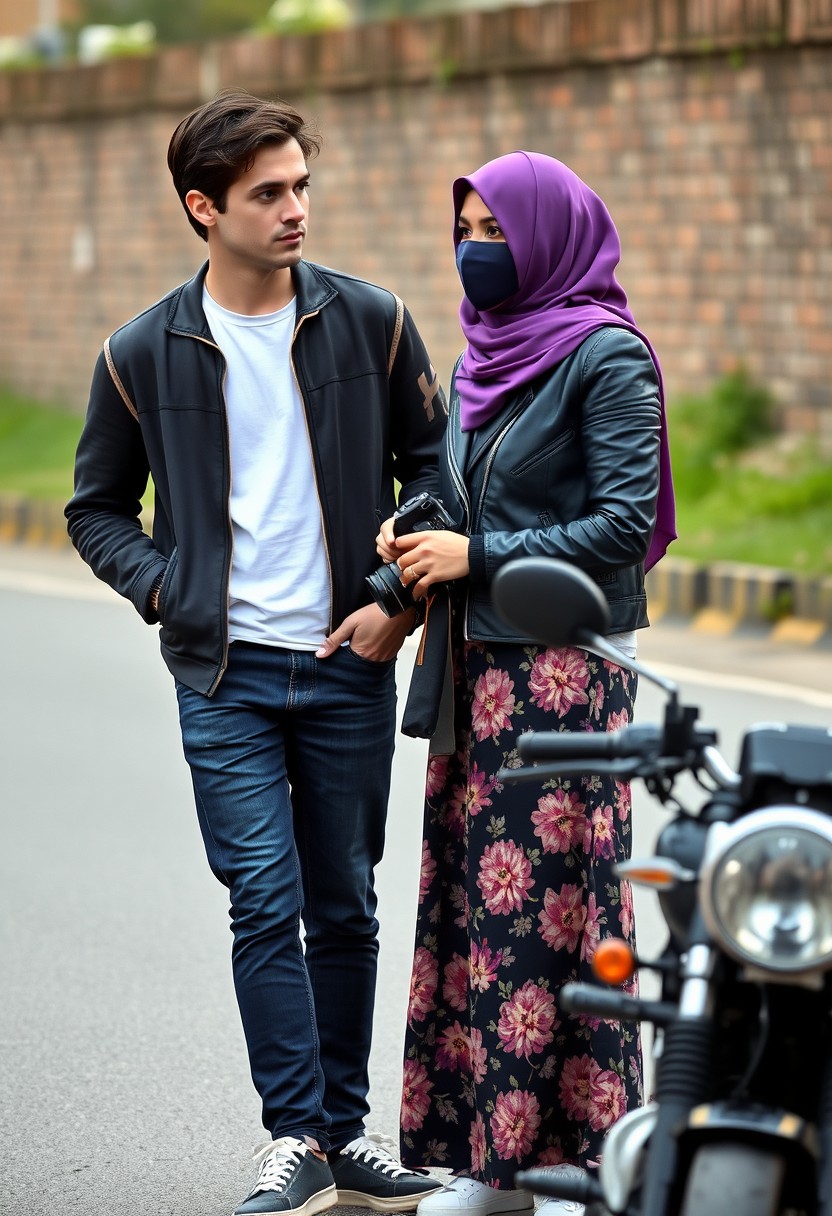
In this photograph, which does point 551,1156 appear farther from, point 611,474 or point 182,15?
point 182,15

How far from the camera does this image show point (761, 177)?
1234 centimetres

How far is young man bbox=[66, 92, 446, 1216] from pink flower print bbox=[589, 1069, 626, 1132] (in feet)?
1.51

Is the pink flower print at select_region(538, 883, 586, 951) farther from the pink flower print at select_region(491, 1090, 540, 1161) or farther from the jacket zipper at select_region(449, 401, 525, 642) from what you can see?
the jacket zipper at select_region(449, 401, 525, 642)

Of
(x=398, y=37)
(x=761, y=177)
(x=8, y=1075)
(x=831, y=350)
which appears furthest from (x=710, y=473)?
(x=8, y=1075)

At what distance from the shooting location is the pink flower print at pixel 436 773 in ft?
11.8

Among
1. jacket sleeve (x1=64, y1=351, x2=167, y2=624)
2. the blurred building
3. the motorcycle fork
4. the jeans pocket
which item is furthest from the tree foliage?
the motorcycle fork

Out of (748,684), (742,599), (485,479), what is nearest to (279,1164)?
(485,479)

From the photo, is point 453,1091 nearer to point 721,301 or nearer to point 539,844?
point 539,844

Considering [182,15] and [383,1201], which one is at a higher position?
[182,15]

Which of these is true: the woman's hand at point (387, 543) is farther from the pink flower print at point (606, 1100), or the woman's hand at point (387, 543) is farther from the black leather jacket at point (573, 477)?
the pink flower print at point (606, 1100)

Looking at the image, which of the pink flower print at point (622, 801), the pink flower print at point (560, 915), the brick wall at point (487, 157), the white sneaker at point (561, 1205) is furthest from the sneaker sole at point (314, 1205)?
the brick wall at point (487, 157)

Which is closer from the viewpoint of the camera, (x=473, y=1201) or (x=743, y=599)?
(x=473, y=1201)

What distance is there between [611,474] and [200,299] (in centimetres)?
87

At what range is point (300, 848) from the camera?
3.75m
